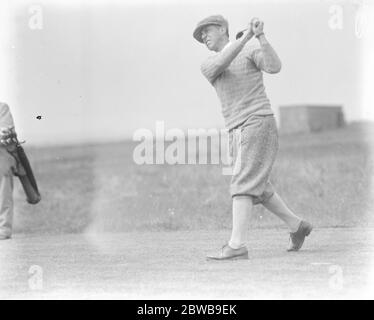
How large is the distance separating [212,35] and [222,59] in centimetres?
23

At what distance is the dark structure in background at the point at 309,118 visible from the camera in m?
7.65

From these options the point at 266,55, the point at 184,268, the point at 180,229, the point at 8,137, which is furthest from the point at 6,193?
the point at 266,55

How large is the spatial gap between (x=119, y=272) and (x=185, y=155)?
2.08m

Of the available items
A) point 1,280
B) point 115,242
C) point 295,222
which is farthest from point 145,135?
point 1,280

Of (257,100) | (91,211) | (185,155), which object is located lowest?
(91,211)

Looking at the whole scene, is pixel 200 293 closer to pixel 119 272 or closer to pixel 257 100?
pixel 119 272

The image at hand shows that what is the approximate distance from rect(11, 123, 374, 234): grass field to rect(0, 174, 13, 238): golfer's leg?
356 millimetres

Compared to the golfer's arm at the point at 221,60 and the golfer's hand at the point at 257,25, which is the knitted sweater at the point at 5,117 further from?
the golfer's hand at the point at 257,25

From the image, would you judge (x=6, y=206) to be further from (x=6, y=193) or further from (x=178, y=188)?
(x=178, y=188)

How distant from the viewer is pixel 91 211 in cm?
818

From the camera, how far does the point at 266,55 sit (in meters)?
5.51

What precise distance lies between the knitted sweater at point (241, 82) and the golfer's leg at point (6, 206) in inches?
95.9

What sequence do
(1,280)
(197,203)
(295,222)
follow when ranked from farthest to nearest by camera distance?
(197,203), (295,222), (1,280)

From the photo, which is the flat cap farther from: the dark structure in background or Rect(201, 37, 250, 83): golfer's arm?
the dark structure in background
